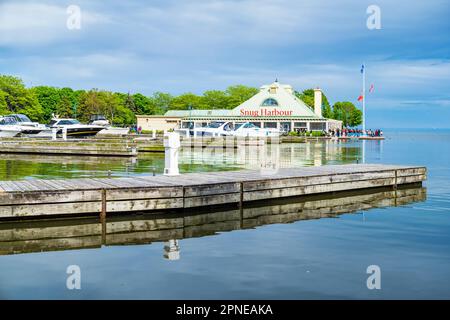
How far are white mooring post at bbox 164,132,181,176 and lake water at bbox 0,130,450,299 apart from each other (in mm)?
2301

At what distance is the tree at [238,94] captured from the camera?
11769 centimetres

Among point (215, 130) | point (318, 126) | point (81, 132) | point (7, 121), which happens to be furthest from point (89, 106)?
point (215, 130)

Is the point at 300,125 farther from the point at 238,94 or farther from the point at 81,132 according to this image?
the point at 81,132

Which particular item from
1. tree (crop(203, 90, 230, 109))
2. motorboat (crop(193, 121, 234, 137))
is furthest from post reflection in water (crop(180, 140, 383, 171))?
tree (crop(203, 90, 230, 109))

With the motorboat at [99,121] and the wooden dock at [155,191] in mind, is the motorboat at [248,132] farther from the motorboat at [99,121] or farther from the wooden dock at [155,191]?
the wooden dock at [155,191]

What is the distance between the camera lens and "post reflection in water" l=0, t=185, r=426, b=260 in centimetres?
932

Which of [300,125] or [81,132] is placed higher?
[300,125]

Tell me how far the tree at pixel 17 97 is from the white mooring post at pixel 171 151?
3292 inches

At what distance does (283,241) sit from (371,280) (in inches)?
108

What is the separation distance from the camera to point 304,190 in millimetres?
14812

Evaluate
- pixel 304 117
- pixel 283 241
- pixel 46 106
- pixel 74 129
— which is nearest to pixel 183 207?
pixel 283 241

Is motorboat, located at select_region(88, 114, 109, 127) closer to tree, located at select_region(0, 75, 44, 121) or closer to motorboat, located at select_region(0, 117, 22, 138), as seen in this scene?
motorboat, located at select_region(0, 117, 22, 138)

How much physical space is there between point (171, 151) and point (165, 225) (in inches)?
145

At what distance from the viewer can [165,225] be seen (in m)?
10.9
